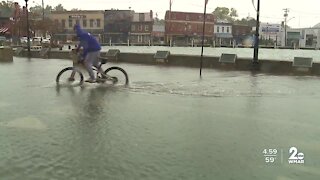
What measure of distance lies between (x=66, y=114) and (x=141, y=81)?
20.5 ft

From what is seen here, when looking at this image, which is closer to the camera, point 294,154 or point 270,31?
point 294,154

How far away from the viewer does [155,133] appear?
6.63 m

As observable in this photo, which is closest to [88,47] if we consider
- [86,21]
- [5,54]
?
[5,54]

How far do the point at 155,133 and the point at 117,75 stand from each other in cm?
745

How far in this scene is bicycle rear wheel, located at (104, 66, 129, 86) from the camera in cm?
1330

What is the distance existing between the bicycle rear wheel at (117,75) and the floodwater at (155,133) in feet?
5.19

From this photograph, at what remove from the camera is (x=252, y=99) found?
10406mm

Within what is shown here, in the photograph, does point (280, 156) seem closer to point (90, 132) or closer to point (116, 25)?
point (90, 132)

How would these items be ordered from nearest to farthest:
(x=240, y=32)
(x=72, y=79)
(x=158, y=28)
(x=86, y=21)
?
1. (x=72, y=79)
2. (x=158, y=28)
3. (x=86, y=21)
4. (x=240, y=32)

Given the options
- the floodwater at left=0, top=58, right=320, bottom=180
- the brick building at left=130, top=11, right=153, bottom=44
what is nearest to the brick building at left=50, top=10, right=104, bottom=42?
the brick building at left=130, top=11, right=153, bottom=44

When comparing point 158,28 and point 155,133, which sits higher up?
point 158,28

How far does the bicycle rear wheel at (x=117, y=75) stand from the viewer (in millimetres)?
13305

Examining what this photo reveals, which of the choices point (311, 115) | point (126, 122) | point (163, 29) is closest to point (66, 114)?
point (126, 122)

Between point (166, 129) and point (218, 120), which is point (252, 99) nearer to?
point (218, 120)
